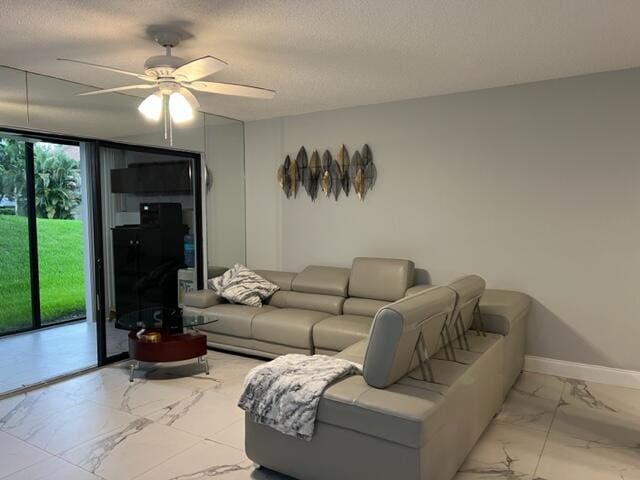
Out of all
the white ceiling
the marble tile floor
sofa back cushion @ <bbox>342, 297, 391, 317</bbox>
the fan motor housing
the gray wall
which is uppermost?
the white ceiling

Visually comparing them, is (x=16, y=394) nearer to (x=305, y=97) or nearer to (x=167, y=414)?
(x=167, y=414)

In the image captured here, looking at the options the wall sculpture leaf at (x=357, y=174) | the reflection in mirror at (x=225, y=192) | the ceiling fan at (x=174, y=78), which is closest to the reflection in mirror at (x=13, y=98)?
the ceiling fan at (x=174, y=78)

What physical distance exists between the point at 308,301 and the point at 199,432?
6.25 ft

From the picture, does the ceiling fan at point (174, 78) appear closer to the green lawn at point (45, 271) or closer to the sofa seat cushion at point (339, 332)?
the sofa seat cushion at point (339, 332)

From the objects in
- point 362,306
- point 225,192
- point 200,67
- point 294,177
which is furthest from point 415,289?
point 200,67

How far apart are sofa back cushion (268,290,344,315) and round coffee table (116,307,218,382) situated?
31.3 inches

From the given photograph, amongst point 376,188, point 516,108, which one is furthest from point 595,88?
point 376,188

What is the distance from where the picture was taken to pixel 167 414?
3.30 m

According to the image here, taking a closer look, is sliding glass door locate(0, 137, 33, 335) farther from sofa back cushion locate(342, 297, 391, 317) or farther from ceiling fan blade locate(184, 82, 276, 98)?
sofa back cushion locate(342, 297, 391, 317)

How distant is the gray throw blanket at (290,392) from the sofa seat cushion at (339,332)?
1282 millimetres

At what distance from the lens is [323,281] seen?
15.8ft

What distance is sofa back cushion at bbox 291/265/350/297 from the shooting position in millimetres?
4707

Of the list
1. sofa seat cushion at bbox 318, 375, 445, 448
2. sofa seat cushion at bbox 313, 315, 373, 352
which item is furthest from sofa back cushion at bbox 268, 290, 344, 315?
sofa seat cushion at bbox 318, 375, 445, 448

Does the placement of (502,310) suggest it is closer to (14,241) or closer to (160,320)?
(160,320)
